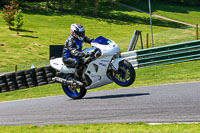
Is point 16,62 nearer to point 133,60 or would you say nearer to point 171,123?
point 133,60

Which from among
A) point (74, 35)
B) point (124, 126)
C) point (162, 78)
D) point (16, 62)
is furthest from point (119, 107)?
point (16, 62)

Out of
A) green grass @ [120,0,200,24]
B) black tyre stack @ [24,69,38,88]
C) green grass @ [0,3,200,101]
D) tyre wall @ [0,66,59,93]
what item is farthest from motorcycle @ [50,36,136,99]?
green grass @ [120,0,200,24]

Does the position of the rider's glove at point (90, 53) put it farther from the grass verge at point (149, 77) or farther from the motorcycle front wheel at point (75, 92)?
the grass verge at point (149, 77)

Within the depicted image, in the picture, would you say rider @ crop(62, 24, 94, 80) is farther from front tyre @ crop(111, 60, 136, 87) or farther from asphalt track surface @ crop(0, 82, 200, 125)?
asphalt track surface @ crop(0, 82, 200, 125)

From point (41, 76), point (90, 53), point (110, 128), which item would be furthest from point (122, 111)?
point (41, 76)

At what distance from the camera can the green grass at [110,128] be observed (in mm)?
5211

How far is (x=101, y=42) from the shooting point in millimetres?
8750

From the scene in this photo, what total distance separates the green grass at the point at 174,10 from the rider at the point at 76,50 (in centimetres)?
5841

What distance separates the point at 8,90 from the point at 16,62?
16865 mm

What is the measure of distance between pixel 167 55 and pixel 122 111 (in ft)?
33.6

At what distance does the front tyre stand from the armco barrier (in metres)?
8.23

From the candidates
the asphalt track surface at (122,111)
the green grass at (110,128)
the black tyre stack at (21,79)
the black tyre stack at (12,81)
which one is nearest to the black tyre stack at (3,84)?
the black tyre stack at (12,81)

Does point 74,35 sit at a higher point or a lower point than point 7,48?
higher

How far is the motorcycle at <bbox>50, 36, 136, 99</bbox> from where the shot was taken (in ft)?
28.2
